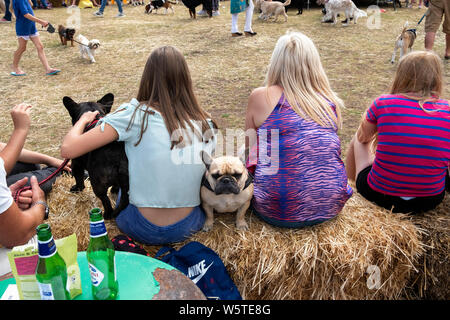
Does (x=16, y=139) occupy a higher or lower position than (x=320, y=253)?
higher

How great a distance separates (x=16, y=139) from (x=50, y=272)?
1301 mm

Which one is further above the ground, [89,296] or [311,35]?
[311,35]

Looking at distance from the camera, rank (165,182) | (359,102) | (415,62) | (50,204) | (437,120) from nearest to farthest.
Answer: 1. (165,182)
2. (437,120)
3. (415,62)
4. (50,204)
5. (359,102)

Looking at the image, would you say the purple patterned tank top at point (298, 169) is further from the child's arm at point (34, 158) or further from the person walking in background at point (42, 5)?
the person walking in background at point (42, 5)

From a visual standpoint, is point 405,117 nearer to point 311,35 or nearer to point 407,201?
point 407,201

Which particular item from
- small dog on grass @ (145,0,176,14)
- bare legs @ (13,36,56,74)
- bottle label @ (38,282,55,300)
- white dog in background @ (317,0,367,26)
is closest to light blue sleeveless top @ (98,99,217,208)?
bottle label @ (38,282,55,300)

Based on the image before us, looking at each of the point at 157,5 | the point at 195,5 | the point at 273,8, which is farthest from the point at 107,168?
the point at 157,5

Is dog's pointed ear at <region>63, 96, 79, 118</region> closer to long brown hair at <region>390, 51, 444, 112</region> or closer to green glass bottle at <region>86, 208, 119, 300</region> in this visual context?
green glass bottle at <region>86, 208, 119, 300</region>

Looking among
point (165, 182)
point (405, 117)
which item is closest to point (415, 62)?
point (405, 117)

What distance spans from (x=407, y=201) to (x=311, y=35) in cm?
970

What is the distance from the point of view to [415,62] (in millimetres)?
2715

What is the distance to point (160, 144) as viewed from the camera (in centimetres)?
227

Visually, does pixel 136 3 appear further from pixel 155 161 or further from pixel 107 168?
pixel 155 161

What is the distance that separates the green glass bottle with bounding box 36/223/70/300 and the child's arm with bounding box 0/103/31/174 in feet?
3.80
